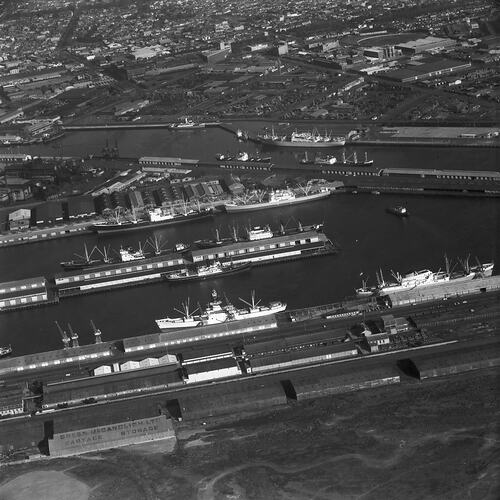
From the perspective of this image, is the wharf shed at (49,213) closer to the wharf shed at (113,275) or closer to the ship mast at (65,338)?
the wharf shed at (113,275)

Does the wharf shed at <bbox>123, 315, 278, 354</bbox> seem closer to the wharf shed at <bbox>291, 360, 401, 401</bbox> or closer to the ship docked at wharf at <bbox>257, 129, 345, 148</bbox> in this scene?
the wharf shed at <bbox>291, 360, 401, 401</bbox>

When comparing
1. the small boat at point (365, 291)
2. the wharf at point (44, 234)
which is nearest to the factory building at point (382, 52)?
the wharf at point (44, 234)

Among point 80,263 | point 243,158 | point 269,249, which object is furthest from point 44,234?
point 243,158

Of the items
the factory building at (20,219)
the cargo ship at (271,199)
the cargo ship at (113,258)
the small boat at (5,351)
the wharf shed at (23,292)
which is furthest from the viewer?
the factory building at (20,219)

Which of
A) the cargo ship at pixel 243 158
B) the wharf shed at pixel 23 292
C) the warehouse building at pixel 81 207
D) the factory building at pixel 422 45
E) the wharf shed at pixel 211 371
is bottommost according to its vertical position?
the factory building at pixel 422 45

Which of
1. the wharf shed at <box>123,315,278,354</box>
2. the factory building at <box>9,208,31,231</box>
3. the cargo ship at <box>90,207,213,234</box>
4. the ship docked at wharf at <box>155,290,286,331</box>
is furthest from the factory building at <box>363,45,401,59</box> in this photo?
the wharf shed at <box>123,315,278,354</box>

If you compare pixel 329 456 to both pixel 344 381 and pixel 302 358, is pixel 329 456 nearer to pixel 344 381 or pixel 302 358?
pixel 344 381
